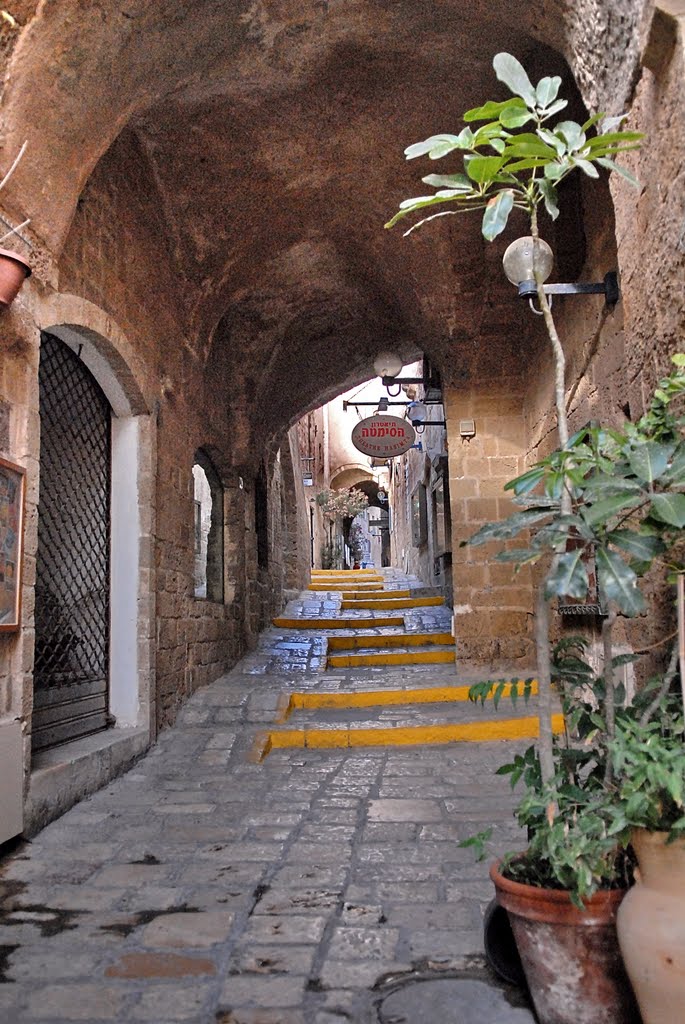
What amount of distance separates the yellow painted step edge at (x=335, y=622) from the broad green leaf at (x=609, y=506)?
7.75m

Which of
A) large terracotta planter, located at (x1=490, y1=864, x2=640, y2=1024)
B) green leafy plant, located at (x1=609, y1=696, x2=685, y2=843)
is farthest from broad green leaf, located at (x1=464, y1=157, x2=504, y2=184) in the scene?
large terracotta planter, located at (x1=490, y1=864, x2=640, y2=1024)

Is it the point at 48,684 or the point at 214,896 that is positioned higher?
the point at 48,684

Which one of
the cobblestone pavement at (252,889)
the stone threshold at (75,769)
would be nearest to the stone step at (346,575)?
the stone threshold at (75,769)

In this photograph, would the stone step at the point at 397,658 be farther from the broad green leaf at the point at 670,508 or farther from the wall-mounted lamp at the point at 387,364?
the broad green leaf at the point at 670,508

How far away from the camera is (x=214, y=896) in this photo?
277 centimetres

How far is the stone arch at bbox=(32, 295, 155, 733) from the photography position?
5016 mm

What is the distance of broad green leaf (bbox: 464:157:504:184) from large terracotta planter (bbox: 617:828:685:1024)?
1.62 metres

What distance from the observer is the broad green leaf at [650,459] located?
1831 mm

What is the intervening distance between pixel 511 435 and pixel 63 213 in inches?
172

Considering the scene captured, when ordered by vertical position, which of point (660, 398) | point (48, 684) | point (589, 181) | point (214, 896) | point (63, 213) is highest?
point (589, 181)

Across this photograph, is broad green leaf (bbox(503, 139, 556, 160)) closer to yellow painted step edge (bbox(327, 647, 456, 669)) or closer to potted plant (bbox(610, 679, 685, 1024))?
potted plant (bbox(610, 679, 685, 1024))

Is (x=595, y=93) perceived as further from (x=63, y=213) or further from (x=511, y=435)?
(x=511, y=435)

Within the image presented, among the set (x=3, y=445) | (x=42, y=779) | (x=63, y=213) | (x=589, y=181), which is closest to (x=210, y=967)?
(x=42, y=779)

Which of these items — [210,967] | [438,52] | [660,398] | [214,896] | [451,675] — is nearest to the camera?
[660,398]
